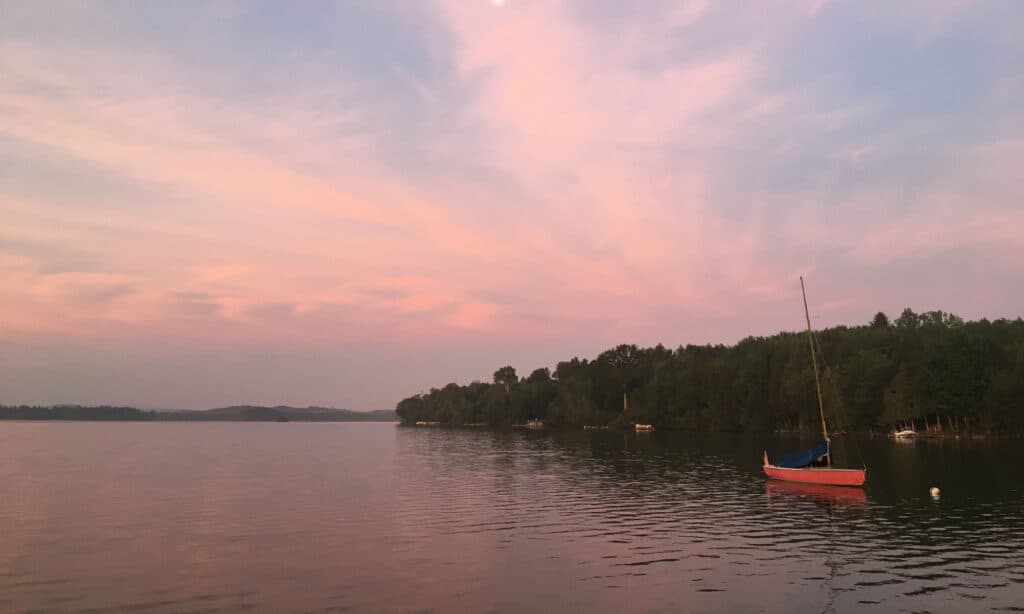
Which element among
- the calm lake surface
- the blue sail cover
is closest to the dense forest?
the blue sail cover

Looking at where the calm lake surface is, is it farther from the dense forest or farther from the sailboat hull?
the dense forest

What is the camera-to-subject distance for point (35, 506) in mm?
52281

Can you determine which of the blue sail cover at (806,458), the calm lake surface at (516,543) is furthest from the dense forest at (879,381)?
the calm lake surface at (516,543)

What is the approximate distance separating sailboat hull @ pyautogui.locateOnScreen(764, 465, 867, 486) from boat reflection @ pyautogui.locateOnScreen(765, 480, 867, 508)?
1.43ft

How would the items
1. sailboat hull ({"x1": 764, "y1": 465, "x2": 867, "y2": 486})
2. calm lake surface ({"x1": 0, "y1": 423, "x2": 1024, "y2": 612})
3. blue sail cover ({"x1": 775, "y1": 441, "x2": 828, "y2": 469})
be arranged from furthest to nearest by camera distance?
1. blue sail cover ({"x1": 775, "y1": 441, "x2": 828, "y2": 469})
2. sailboat hull ({"x1": 764, "y1": 465, "x2": 867, "y2": 486})
3. calm lake surface ({"x1": 0, "y1": 423, "x2": 1024, "y2": 612})

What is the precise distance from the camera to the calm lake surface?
26578 millimetres

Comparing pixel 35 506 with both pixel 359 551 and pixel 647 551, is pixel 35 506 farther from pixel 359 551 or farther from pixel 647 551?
pixel 647 551

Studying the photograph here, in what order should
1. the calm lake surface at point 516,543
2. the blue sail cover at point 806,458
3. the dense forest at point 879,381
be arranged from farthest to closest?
1. the dense forest at point 879,381
2. the blue sail cover at point 806,458
3. the calm lake surface at point 516,543

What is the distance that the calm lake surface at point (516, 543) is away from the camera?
1046 inches

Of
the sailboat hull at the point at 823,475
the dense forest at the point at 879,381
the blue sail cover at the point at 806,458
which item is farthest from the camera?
the dense forest at the point at 879,381

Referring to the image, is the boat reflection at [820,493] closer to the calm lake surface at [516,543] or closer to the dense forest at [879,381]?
the calm lake surface at [516,543]

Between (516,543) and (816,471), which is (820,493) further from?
(516,543)

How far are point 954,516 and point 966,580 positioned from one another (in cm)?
1766

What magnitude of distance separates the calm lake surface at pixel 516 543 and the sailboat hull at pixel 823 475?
173cm
